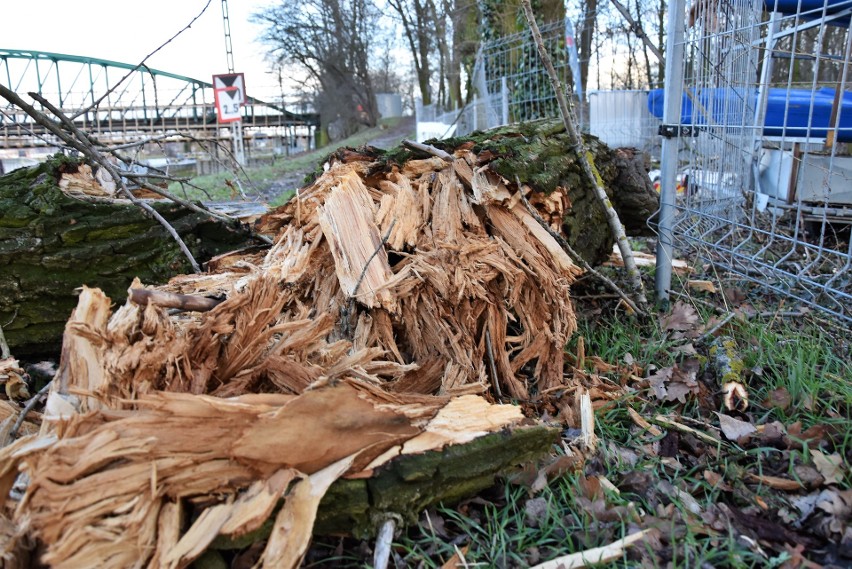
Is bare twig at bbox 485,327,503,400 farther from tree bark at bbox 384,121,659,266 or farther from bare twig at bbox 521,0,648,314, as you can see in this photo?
bare twig at bbox 521,0,648,314

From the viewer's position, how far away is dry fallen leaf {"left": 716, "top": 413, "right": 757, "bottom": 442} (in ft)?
7.39

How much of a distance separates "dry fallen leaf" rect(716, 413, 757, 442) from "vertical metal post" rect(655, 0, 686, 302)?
147cm

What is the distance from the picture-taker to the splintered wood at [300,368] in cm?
156

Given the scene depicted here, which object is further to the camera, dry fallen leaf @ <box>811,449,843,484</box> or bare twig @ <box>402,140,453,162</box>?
bare twig @ <box>402,140,453,162</box>

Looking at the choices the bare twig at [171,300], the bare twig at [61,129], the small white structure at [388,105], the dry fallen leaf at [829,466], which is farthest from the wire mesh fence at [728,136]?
the small white structure at [388,105]

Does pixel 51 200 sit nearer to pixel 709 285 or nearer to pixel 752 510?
pixel 752 510

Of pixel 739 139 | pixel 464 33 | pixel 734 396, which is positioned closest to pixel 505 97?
pixel 739 139

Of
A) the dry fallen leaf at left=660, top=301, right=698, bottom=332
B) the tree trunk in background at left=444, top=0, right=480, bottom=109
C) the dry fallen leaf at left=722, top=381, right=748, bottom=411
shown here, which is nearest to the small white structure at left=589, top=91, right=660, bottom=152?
the tree trunk in background at left=444, top=0, right=480, bottom=109

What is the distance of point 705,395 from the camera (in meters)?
2.59

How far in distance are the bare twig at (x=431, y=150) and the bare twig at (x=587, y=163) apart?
74cm

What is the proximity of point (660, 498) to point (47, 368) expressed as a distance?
2989mm

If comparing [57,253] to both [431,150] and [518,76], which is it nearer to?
[431,150]

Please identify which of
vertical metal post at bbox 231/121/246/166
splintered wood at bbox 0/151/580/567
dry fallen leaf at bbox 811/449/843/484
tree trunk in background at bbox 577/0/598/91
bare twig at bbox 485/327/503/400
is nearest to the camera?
splintered wood at bbox 0/151/580/567

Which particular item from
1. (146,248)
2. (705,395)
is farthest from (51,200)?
(705,395)
